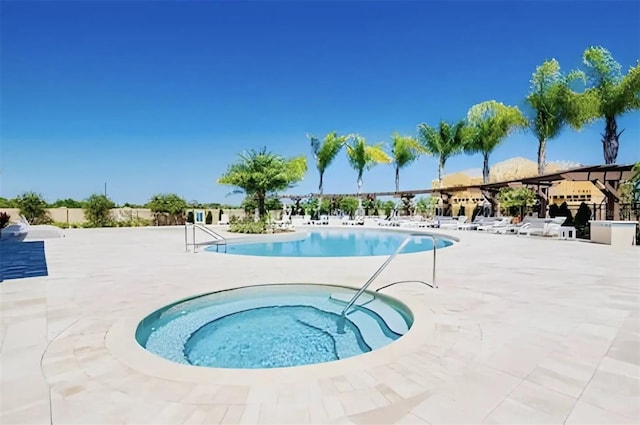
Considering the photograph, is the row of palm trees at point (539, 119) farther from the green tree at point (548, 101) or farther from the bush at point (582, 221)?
the bush at point (582, 221)

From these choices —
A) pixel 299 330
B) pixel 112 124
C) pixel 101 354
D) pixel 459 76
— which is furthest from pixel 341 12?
pixel 112 124

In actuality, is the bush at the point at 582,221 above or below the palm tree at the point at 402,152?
below

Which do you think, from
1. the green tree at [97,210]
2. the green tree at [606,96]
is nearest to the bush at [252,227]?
the green tree at [97,210]

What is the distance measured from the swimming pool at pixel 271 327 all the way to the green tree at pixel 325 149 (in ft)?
80.2

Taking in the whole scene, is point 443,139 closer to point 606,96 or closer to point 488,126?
point 488,126

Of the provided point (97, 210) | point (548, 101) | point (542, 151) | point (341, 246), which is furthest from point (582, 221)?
point (97, 210)

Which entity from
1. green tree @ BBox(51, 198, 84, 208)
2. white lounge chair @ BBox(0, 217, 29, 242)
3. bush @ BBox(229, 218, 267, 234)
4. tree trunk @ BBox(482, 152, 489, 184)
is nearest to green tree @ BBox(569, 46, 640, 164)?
tree trunk @ BBox(482, 152, 489, 184)

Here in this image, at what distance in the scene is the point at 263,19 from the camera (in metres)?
16.6

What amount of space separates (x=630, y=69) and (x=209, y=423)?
76.2 feet

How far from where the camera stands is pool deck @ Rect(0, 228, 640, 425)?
2.06 m

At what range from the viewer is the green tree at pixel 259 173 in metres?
18.0

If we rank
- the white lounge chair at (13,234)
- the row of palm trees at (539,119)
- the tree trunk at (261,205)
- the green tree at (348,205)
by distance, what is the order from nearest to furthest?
the white lounge chair at (13,234) < the row of palm trees at (539,119) < the tree trunk at (261,205) < the green tree at (348,205)

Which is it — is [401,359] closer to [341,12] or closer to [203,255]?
[203,255]

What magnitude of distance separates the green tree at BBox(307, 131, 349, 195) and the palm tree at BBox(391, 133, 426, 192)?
15.6 feet
